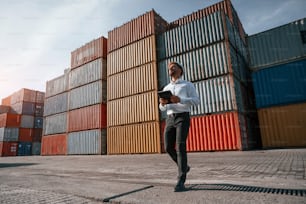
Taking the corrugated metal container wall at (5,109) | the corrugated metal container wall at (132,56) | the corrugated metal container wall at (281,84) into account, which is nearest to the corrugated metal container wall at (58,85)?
the corrugated metal container wall at (132,56)

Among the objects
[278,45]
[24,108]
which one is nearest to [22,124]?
[24,108]

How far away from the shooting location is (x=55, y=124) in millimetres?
23562

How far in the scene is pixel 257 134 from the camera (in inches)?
620

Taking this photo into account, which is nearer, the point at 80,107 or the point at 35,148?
the point at 80,107

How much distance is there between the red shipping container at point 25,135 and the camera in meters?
33.2

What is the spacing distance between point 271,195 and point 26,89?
41024 mm

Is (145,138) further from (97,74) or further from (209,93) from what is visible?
(97,74)

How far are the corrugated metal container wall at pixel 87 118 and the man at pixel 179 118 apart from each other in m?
16.3

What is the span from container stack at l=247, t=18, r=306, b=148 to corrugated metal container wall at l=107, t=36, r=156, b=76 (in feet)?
27.9

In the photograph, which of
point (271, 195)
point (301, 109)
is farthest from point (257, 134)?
point (271, 195)

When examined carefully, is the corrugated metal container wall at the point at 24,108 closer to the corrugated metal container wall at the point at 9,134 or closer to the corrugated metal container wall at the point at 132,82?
the corrugated metal container wall at the point at 9,134

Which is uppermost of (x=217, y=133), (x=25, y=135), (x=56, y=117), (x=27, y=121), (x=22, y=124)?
(x=27, y=121)

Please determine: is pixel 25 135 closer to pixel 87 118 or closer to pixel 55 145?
pixel 55 145

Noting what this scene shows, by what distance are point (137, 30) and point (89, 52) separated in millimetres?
7103
